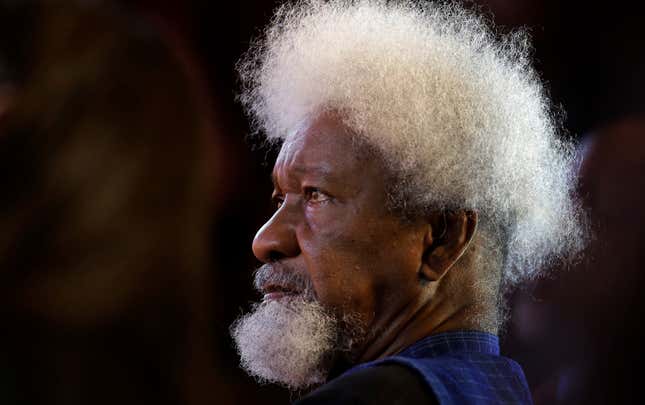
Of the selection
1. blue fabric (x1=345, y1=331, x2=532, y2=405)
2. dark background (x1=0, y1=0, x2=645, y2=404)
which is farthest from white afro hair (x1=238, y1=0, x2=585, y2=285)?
dark background (x1=0, y1=0, x2=645, y2=404)

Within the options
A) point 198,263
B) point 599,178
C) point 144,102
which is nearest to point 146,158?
point 144,102

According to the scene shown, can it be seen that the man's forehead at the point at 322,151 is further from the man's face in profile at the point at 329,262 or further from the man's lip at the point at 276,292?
the man's lip at the point at 276,292

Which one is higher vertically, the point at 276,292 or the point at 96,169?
the point at 96,169

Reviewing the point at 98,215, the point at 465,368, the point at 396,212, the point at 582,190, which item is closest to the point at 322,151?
the point at 396,212

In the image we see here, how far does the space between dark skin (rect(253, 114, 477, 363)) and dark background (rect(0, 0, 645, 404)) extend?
85cm

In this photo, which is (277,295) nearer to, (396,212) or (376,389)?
(396,212)

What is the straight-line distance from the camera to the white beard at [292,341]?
65.1 inches

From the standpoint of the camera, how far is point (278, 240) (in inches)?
67.6

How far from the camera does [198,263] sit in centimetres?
311

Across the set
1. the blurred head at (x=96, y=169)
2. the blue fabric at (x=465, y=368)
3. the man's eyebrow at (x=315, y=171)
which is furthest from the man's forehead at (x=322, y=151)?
the blurred head at (x=96, y=169)

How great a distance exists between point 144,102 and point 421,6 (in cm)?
135

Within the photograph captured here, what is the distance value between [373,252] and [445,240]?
151mm

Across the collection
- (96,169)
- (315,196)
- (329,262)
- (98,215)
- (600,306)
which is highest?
(96,169)

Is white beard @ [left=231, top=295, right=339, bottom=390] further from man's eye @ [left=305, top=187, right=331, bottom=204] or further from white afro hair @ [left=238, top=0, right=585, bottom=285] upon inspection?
white afro hair @ [left=238, top=0, right=585, bottom=285]
